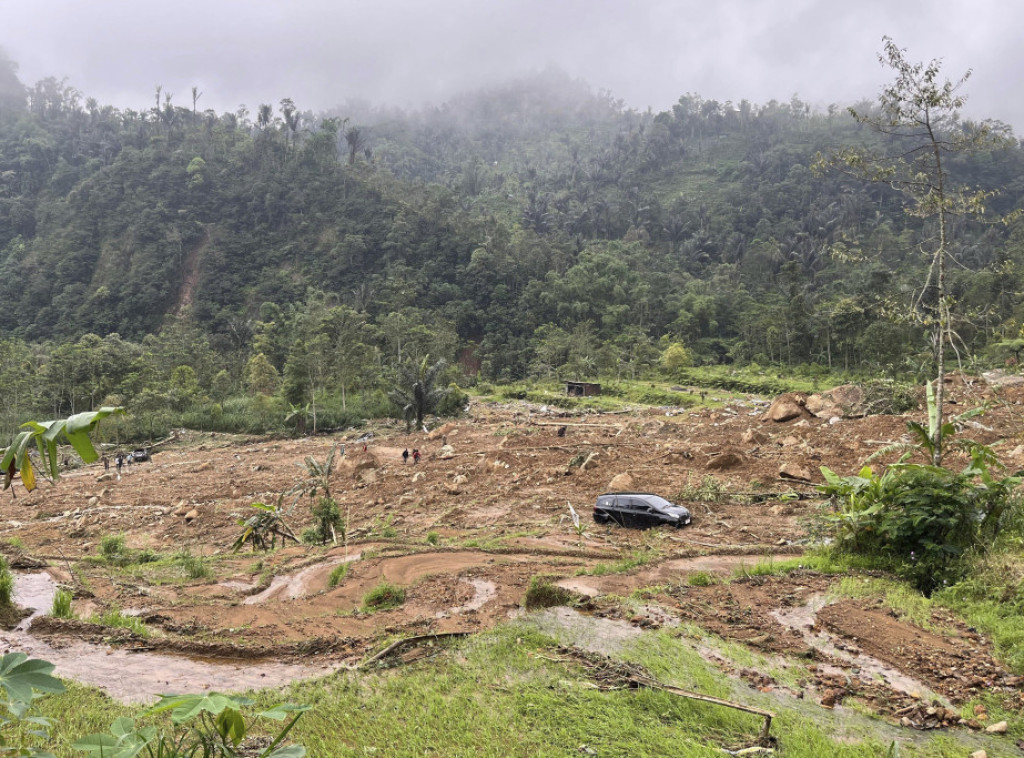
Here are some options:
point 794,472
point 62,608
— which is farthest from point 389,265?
point 62,608

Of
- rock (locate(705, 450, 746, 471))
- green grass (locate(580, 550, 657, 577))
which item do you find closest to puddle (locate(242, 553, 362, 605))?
green grass (locate(580, 550, 657, 577))

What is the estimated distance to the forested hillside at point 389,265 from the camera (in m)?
45.4

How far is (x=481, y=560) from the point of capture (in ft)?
35.2

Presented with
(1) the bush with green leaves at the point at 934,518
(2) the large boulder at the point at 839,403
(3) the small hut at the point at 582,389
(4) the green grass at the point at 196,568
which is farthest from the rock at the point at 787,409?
(4) the green grass at the point at 196,568

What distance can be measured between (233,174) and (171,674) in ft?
306

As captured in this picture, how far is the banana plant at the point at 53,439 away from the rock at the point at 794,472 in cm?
1630

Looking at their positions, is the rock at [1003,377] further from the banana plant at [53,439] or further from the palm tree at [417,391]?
the banana plant at [53,439]

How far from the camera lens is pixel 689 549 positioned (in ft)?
35.9

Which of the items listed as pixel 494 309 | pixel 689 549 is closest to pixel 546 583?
pixel 689 549

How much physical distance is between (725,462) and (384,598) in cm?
1211

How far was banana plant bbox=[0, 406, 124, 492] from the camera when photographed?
6.46 feet

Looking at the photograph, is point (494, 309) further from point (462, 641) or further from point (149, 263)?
point (462, 641)

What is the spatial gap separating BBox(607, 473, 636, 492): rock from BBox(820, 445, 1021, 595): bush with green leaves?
7.65 meters

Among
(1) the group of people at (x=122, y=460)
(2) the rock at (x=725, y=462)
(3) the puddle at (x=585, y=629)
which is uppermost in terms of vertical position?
(3) the puddle at (x=585, y=629)
